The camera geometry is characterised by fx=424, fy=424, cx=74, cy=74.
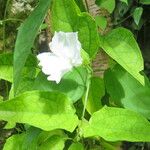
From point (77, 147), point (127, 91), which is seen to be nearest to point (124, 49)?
point (127, 91)

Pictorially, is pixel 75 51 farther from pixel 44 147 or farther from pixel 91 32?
pixel 44 147

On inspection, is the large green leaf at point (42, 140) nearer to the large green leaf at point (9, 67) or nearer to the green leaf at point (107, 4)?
the large green leaf at point (9, 67)

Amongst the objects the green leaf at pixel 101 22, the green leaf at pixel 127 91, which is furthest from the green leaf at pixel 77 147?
the green leaf at pixel 101 22

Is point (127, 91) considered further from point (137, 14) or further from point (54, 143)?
point (137, 14)

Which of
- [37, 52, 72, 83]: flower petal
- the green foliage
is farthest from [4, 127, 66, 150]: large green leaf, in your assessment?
[37, 52, 72, 83]: flower petal

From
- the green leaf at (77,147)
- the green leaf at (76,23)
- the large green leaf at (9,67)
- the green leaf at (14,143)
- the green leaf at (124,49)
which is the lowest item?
the green leaf at (14,143)
